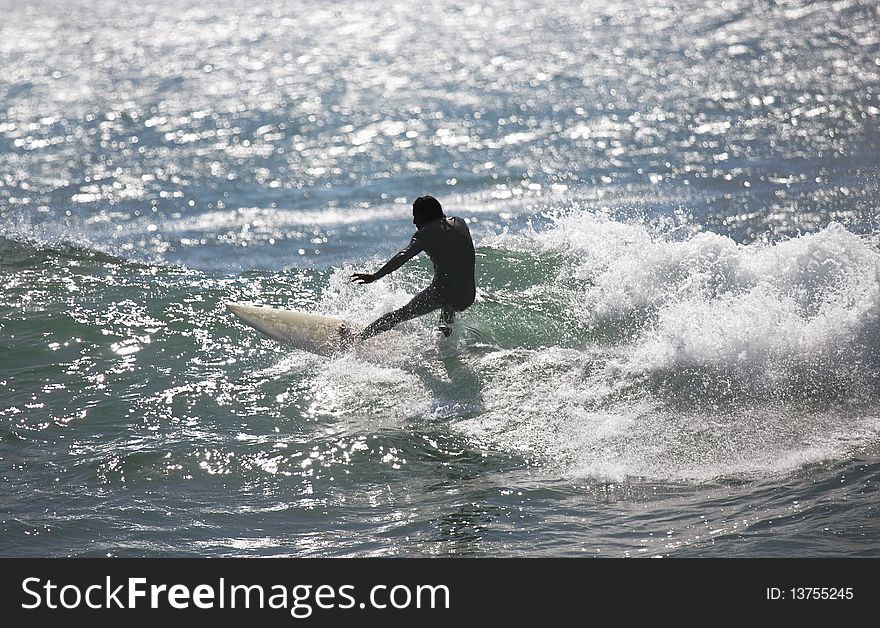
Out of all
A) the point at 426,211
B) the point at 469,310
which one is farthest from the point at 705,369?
the point at 426,211

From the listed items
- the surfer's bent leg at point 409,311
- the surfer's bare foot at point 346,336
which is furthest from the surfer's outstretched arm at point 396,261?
the surfer's bare foot at point 346,336

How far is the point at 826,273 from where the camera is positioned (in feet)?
36.1

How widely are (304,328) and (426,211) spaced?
76.4 inches

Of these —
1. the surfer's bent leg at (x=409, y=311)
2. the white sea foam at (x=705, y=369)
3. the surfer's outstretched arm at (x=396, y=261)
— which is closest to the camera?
the white sea foam at (x=705, y=369)

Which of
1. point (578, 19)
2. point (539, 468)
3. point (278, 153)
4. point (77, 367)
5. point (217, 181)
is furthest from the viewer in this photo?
point (578, 19)

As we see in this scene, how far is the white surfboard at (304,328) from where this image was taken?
10766 mm

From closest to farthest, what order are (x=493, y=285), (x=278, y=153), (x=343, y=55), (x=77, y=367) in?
1. (x=77, y=367)
2. (x=493, y=285)
3. (x=278, y=153)
4. (x=343, y=55)

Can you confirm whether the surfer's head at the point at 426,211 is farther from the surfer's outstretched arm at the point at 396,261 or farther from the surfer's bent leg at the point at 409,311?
the surfer's bent leg at the point at 409,311

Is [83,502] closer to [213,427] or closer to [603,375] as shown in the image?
[213,427]

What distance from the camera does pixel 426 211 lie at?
33.3ft

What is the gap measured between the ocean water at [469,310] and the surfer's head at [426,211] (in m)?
1.39
